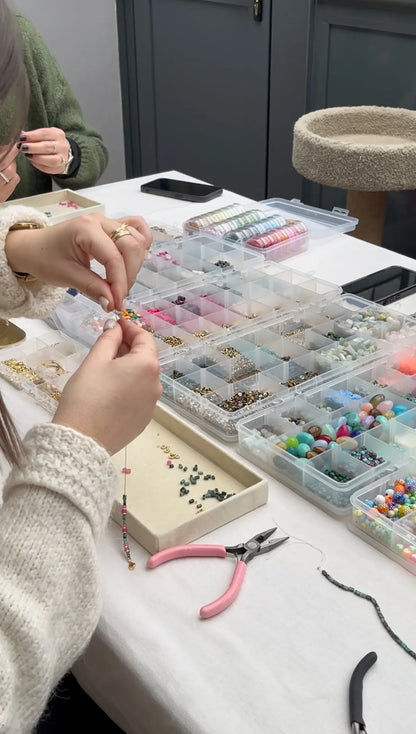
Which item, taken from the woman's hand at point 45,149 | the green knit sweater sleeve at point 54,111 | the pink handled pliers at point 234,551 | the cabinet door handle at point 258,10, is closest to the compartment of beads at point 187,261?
the woman's hand at point 45,149

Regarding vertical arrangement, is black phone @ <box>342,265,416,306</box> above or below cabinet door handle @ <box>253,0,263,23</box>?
below

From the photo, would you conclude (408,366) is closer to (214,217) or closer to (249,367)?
(249,367)

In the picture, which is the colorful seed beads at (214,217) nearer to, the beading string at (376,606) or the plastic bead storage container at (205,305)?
the plastic bead storage container at (205,305)

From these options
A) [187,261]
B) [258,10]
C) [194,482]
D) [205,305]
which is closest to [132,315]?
[205,305]

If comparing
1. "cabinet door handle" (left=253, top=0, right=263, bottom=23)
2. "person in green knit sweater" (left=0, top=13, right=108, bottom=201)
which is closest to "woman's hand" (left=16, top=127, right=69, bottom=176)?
"person in green knit sweater" (left=0, top=13, right=108, bottom=201)

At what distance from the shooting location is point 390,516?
855 millimetres

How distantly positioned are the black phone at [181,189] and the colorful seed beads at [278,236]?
0.33 metres

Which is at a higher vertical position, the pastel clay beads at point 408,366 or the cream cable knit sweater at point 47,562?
the cream cable knit sweater at point 47,562

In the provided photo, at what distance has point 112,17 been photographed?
10.9 ft

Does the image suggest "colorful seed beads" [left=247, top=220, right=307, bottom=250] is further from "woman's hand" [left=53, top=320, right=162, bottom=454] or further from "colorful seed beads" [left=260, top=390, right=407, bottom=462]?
"woman's hand" [left=53, top=320, right=162, bottom=454]

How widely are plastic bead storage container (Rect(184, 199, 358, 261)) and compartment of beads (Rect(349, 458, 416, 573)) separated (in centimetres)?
74

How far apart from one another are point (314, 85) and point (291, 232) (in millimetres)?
1423

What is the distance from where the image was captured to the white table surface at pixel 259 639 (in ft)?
2.23

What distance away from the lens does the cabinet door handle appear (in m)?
2.79
